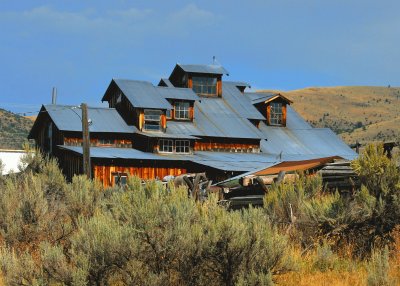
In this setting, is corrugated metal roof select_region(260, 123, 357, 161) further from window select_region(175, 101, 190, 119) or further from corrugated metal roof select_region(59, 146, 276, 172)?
window select_region(175, 101, 190, 119)

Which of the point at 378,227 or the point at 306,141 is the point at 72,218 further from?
the point at 306,141

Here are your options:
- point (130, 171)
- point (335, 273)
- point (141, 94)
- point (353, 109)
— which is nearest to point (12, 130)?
point (141, 94)

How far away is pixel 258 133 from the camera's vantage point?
40.8 meters

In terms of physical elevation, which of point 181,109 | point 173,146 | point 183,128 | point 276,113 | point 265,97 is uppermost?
point 265,97

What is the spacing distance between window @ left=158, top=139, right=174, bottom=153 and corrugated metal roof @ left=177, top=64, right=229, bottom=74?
7592mm

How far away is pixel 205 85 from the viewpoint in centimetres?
4406

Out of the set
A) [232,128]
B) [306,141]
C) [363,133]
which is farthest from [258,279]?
[363,133]

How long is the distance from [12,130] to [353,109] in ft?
235

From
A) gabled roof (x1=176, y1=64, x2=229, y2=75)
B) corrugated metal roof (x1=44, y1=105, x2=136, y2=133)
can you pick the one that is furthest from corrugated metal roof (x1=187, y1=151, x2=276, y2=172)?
gabled roof (x1=176, y1=64, x2=229, y2=75)

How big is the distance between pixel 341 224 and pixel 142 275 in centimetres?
522

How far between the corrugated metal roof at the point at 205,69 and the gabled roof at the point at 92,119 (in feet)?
21.5

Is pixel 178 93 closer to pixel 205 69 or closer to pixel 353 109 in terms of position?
pixel 205 69

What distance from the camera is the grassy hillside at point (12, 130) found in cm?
7625

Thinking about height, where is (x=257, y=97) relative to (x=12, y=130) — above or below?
below
